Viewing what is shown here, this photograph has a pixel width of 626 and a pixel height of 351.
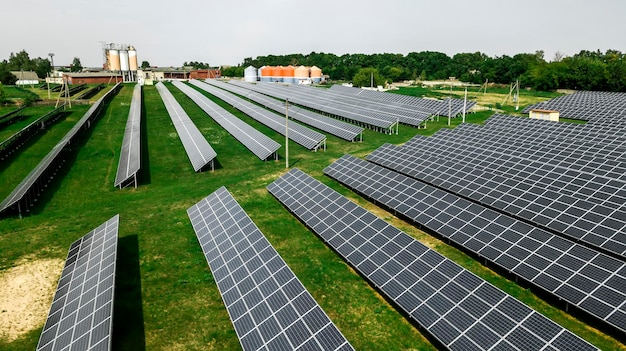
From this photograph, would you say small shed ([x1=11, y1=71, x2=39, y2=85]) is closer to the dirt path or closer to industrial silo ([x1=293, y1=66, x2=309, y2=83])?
industrial silo ([x1=293, y1=66, x2=309, y2=83])

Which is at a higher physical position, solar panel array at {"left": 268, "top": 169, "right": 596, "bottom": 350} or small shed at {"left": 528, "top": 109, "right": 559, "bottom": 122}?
small shed at {"left": 528, "top": 109, "right": 559, "bottom": 122}

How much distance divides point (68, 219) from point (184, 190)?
10071 millimetres

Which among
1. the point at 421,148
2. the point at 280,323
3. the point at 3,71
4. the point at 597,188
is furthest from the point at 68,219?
the point at 3,71

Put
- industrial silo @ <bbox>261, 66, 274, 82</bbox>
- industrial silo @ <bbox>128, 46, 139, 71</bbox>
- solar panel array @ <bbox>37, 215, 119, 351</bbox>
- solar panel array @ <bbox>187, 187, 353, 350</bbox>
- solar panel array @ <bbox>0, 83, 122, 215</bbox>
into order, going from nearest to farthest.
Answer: solar panel array @ <bbox>187, 187, 353, 350</bbox>, solar panel array @ <bbox>37, 215, 119, 351</bbox>, solar panel array @ <bbox>0, 83, 122, 215</bbox>, industrial silo @ <bbox>261, 66, 274, 82</bbox>, industrial silo @ <bbox>128, 46, 139, 71</bbox>

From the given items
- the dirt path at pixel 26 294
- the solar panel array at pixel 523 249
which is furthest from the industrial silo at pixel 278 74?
the dirt path at pixel 26 294

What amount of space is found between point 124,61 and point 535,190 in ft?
680

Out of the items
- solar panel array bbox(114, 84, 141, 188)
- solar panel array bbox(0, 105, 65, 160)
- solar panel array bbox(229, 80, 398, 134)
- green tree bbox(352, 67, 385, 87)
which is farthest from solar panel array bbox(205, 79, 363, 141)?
green tree bbox(352, 67, 385, 87)

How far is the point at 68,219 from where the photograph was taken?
31500 mm

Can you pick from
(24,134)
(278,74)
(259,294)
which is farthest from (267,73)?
(259,294)

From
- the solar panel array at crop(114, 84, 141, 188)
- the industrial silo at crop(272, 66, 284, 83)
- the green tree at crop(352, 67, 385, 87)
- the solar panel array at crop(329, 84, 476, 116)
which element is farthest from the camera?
the industrial silo at crop(272, 66, 284, 83)

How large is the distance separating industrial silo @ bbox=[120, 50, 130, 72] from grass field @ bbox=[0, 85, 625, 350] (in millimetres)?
162010

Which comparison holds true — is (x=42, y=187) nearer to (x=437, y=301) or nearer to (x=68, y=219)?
(x=68, y=219)

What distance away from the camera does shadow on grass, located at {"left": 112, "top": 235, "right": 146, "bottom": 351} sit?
1776 cm

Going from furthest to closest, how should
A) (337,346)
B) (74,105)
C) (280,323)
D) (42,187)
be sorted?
(74,105) < (42,187) < (280,323) < (337,346)
